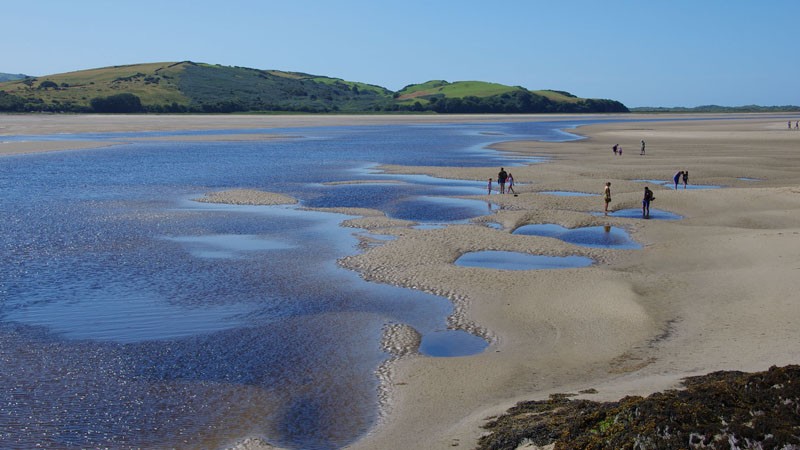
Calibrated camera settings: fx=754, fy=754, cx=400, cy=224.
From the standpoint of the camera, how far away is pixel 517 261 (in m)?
23.8

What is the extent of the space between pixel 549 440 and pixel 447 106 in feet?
622

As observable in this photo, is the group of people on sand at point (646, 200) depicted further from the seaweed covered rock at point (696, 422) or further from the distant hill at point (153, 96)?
the distant hill at point (153, 96)

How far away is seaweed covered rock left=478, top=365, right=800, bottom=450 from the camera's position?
7824mm

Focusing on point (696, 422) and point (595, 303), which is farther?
point (595, 303)

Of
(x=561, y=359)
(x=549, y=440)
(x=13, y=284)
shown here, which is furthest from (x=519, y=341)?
(x=13, y=284)

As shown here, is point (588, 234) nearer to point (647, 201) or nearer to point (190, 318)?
point (647, 201)

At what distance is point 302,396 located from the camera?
13.6m

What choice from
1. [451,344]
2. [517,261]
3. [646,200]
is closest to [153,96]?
[646,200]

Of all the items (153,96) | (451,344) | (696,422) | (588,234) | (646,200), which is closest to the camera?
(696,422)

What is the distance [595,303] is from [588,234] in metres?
10.1

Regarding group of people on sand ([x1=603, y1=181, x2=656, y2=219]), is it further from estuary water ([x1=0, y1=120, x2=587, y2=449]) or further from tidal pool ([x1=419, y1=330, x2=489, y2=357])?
tidal pool ([x1=419, y1=330, x2=489, y2=357])

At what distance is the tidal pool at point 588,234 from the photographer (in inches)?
1041

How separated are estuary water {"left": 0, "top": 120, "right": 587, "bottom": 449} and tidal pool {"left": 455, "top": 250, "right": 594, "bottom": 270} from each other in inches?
150

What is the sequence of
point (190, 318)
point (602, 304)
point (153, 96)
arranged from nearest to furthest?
1. point (190, 318)
2. point (602, 304)
3. point (153, 96)
